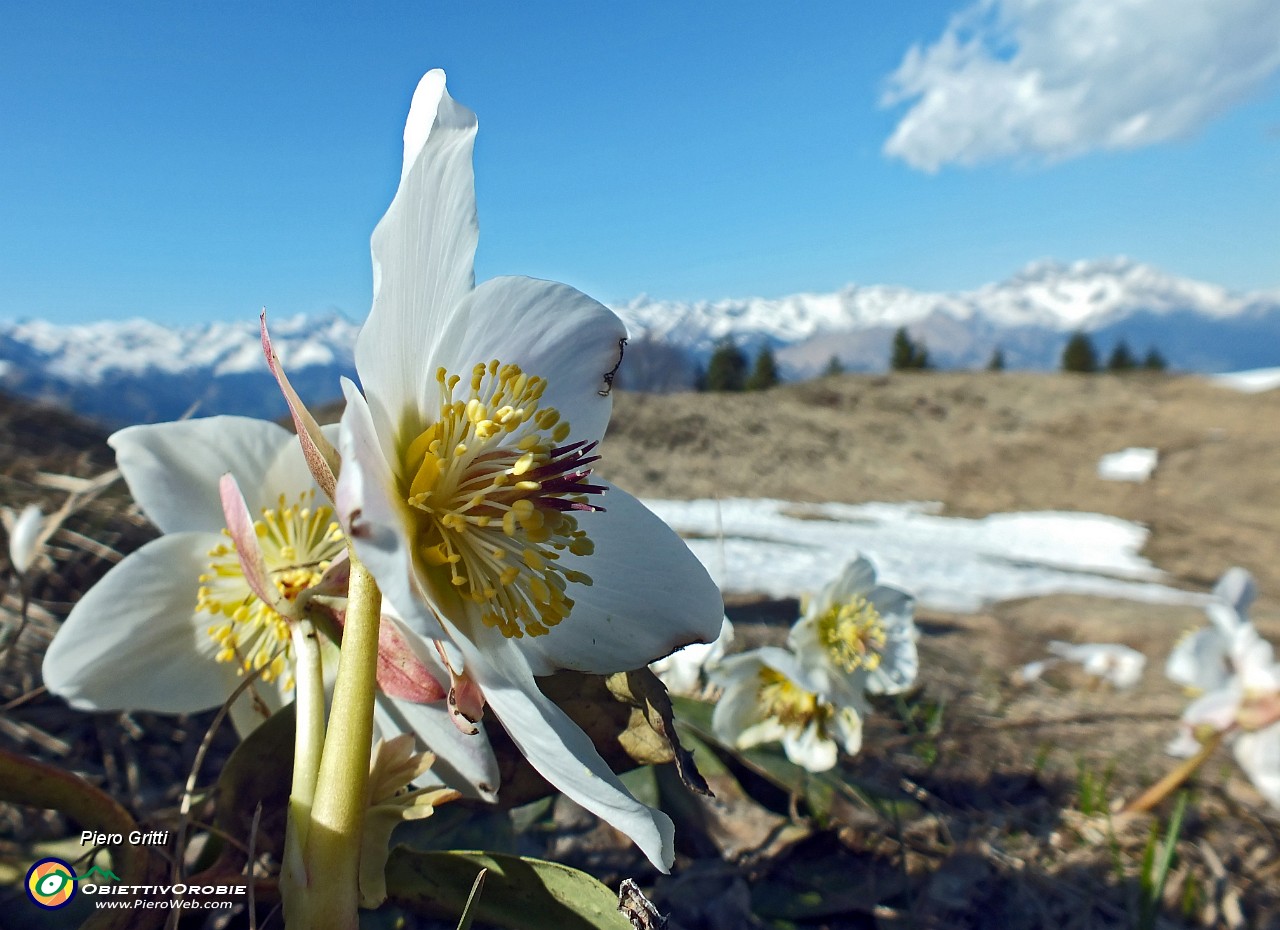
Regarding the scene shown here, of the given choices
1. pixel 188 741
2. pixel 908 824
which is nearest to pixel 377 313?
pixel 188 741

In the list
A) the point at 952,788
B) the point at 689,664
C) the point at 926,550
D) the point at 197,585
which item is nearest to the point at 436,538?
the point at 197,585

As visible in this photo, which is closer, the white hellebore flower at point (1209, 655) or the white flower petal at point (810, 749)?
the white flower petal at point (810, 749)

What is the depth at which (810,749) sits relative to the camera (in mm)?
1363

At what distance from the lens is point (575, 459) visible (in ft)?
2.36

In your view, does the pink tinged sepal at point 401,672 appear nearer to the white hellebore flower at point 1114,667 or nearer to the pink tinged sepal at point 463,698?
the pink tinged sepal at point 463,698

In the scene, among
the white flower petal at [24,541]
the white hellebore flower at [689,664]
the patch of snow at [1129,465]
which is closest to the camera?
the white flower petal at [24,541]

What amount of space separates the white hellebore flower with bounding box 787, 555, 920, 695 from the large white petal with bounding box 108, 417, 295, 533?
918 mm

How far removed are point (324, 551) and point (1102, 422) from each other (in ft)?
67.4

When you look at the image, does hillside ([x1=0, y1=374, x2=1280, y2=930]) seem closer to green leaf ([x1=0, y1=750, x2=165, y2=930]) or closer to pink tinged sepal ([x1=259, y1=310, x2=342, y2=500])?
green leaf ([x1=0, y1=750, x2=165, y2=930])

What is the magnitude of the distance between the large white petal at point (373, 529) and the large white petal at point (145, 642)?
19.8 inches

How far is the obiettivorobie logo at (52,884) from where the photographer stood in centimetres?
82

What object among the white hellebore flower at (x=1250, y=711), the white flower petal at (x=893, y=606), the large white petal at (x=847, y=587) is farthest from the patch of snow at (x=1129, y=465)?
the large white petal at (x=847, y=587)

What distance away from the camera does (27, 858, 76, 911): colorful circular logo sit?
2.69 ft

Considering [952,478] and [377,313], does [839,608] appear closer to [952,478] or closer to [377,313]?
[377,313]
